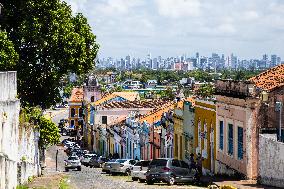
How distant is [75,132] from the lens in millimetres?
117125

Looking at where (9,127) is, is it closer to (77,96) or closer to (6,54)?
(6,54)

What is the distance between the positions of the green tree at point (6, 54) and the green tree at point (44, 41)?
2.01m

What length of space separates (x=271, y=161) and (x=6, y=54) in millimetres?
13593

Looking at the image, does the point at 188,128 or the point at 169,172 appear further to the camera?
the point at 188,128

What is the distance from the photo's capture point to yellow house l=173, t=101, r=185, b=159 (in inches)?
1633

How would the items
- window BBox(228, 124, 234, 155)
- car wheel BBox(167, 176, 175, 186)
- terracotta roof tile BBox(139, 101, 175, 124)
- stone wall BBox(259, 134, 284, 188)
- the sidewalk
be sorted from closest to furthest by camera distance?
stone wall BBox(259, 134, 284, 188), the sidewalk, car wheel BBox(167, 176, 175, 186), window BBox(228, 124, 234, 155), terracotta roof tile BBox(139, 101, 175, 124)

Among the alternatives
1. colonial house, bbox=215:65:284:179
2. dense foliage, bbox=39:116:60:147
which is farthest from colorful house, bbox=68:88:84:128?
colonial house, bbox=215:65:284:179

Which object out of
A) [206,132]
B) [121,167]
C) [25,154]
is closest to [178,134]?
[121,167]

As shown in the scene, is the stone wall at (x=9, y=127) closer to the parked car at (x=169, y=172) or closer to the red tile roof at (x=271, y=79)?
the parked car at (x=169, y=172)

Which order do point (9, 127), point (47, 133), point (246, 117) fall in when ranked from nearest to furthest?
point (9, 127) < point (246, 117) < point (47, 133)

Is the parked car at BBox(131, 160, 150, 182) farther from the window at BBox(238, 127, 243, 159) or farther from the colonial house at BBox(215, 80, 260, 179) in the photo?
the window at BBox(238, 127, 243, 159)

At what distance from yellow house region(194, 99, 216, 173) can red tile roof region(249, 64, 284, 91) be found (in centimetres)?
302

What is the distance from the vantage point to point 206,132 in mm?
35938

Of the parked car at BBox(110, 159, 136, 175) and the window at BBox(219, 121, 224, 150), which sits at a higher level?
the window at BBox(219, 121, 224, 150)
